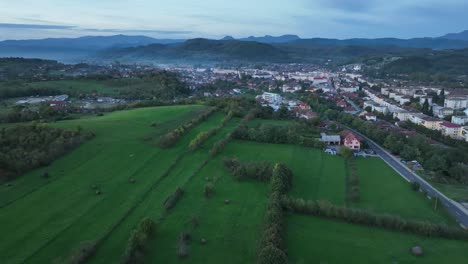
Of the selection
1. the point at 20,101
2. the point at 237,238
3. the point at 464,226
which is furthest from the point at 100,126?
the point at 464,226

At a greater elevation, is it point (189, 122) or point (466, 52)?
point (466, 52)

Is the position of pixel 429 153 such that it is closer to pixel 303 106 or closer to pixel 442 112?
pixel 303 106

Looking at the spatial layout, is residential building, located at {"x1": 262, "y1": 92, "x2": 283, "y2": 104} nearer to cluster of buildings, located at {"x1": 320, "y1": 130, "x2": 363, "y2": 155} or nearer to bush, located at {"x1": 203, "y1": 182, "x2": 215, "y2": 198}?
cluster of buildings, located at {"x1": 320, "y1": 130, "x2": 363, "y2": 155}

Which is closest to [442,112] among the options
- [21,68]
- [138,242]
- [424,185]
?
[424,185]

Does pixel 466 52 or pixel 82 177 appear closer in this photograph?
pixel 82 177

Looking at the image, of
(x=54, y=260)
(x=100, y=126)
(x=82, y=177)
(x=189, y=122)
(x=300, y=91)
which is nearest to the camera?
(x=54, y=260)

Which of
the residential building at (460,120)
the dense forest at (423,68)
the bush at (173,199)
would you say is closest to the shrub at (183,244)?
the bush at (173,199)

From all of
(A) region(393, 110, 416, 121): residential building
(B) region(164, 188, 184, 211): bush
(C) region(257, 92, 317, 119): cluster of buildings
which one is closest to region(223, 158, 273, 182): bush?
(B) region(164, 188, 184, 211): bush

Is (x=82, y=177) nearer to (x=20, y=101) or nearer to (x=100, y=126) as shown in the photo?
(x=100, y=126)
